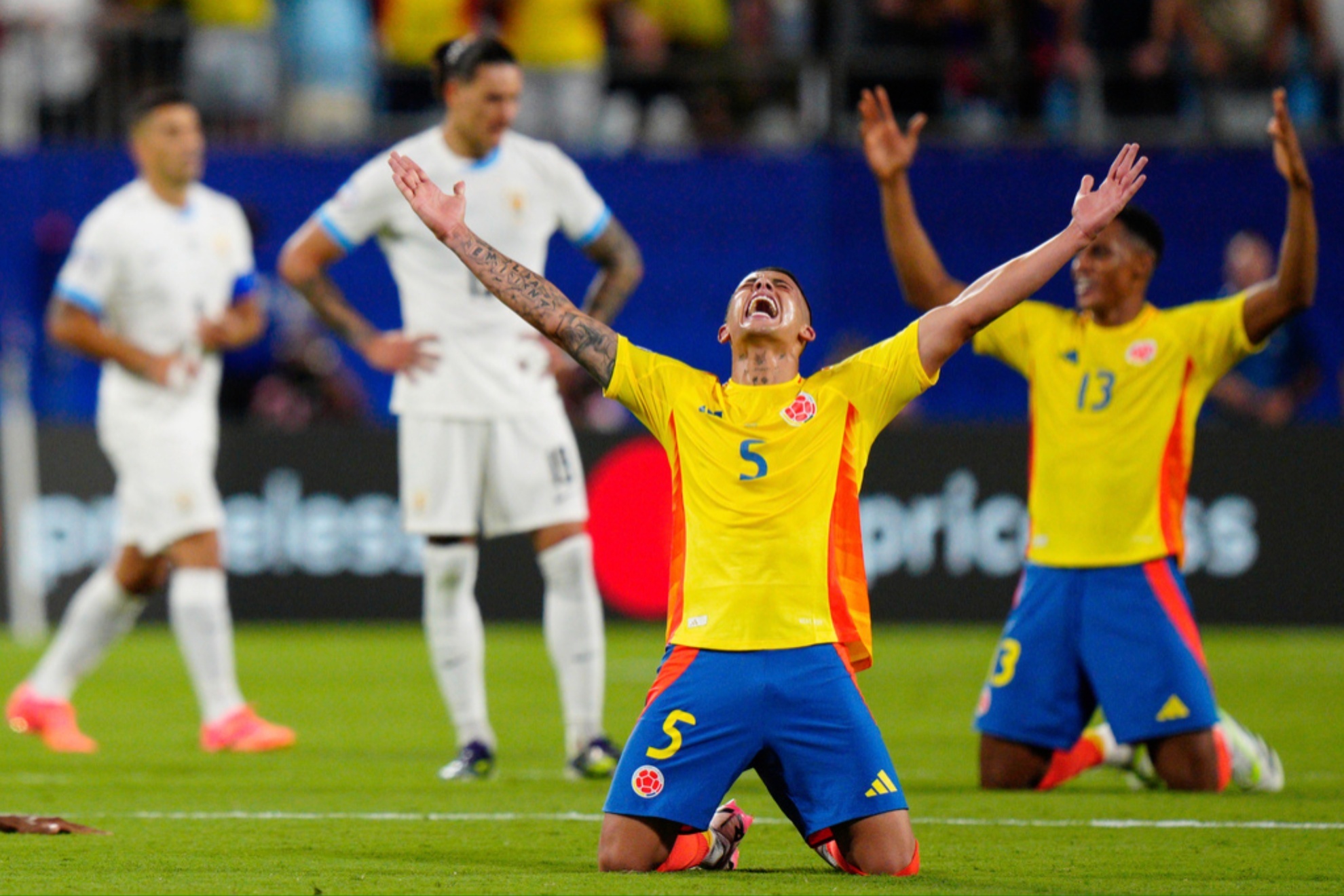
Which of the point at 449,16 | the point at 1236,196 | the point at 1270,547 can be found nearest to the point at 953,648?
the point at 1270,547

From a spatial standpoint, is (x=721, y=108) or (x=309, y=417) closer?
(x=309, y=417)

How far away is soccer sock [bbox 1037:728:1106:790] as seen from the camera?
287 inches

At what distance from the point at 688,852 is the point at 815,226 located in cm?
1070

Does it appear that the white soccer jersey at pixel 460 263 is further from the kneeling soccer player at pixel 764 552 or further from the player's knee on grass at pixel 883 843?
the player's knee on grass at pixel 883 843

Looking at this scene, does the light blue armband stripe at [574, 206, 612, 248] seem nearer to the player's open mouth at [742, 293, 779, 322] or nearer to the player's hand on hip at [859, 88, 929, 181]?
the player's hand on hip at [859, 88, 929, 181]

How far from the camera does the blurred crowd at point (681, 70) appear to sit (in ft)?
50.7

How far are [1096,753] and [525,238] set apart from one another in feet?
9.62

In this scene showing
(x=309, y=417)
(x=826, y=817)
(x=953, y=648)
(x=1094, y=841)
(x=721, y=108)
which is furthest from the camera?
(x=721, y=108)

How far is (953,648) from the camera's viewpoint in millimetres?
12688

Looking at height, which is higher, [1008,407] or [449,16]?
[449,16]

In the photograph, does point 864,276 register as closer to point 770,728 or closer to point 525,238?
point 525,238

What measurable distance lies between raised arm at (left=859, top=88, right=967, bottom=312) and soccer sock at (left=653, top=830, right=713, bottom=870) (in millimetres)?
2410

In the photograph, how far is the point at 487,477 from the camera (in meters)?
7.58

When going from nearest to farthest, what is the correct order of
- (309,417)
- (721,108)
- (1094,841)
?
1. (1094,841)
2. (309,417)
3. (721,108)
